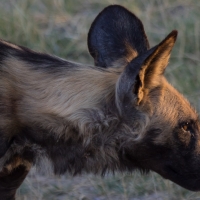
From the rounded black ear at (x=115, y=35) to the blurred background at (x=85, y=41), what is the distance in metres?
0.93

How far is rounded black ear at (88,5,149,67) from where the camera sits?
9.53ft

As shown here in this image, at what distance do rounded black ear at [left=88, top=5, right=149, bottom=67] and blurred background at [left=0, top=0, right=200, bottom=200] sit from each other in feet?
3.05

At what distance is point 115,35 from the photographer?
2920 millimetres

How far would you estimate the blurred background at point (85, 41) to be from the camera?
3.62 meters

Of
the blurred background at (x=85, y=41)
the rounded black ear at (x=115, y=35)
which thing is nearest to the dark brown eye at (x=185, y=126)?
the rounded black ear at (x=115, y=35)

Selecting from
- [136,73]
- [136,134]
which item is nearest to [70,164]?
[136,134]

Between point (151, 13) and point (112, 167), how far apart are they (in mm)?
3122

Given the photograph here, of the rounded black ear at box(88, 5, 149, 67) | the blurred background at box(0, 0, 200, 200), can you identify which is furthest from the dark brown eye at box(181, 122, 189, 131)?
the blurred background at box(0, 0, 200, 200)

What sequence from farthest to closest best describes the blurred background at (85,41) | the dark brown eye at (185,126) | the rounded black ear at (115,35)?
the blurred background at (85,41)
the rounded black ear at (115,35)
the dark brown eye at (185,126)

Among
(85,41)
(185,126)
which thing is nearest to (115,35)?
(185,126)

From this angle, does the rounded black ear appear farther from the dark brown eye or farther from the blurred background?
the blurred background

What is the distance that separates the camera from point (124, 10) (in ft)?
9.67

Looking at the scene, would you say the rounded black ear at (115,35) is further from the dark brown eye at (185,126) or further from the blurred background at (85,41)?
the blurred background at (85,41)

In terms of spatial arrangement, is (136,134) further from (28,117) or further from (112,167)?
(28,117)
